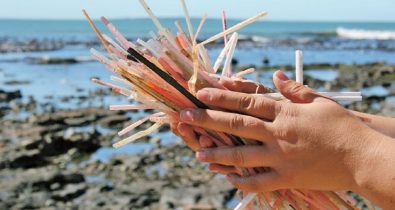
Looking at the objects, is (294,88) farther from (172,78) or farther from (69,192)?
(69,192)

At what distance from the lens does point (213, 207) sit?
725cm

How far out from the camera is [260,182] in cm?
166

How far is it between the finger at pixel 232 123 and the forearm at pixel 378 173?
0.79 ft

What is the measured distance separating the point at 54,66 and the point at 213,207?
21.8 metres

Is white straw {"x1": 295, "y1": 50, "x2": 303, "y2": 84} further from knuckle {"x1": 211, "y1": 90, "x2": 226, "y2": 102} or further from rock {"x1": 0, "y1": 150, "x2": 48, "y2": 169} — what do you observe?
rock {"x1": 0, "y1": 150, "x2": 48, "y2": 169}

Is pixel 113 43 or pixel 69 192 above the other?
pixel 113 43

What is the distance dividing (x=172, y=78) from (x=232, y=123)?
0.26 meters

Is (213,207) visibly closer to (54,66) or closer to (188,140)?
(188,140)

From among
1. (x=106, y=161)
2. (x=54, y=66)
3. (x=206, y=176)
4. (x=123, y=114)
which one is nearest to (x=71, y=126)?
(x=123, y=114)

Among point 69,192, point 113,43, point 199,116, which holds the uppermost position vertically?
point 113,43

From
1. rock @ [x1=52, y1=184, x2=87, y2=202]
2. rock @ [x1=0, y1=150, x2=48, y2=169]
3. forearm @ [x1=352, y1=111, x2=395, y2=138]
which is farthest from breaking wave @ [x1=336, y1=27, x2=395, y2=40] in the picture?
forearm @ [x1=352, y1=111, x2=395, y2=138]

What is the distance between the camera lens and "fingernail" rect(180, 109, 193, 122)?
1.68m

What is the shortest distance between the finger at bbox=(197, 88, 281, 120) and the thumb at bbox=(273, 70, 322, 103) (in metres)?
0.08

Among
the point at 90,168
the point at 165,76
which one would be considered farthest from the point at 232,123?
the point at 90,168
